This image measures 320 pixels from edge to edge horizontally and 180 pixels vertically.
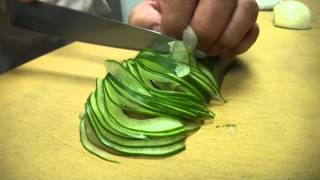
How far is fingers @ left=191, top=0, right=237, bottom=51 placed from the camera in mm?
800

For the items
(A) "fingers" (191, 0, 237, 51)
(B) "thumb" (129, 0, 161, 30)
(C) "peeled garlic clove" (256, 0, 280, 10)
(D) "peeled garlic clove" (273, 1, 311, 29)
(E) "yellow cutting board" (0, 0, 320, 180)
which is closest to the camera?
(E) "yellow cutting board" (0, 0, 320, 180)

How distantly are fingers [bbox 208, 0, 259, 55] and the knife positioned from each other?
0.10 m

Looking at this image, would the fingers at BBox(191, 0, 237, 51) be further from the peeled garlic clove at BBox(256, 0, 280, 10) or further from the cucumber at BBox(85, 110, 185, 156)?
the peeled garlic clove at BBox(256, 0, 280, 10)

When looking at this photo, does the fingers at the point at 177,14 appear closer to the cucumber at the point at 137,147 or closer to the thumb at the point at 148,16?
the thumb at the point at 148,16

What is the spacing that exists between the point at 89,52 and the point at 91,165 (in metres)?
0.48

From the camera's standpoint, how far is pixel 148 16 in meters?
0.99

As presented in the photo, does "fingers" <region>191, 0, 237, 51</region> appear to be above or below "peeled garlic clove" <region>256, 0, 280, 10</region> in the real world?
above

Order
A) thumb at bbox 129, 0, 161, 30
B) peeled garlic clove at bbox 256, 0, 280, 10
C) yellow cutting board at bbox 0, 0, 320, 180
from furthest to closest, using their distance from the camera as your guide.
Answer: peeled garlic clove at bbox 256, 0, 280, 10
thumb at bbox 129, 0, 161, 30
yellow cutting board at bbox 0, 0, 320, 180

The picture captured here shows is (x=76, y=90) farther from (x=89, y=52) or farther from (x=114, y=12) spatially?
(x=114, y=12)

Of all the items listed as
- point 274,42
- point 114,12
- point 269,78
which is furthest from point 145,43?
point 114,12

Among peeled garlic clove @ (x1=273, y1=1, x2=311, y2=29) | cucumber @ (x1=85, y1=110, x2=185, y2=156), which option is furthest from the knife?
peeled garlic clove @ (x1=273, y1=1, x2=311, y2=29)

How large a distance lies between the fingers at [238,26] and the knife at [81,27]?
0.10 metres

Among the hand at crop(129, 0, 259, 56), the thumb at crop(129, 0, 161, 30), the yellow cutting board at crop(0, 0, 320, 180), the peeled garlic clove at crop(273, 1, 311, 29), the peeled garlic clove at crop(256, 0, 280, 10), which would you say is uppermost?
the hand at crop(129, 0, 259, 56)

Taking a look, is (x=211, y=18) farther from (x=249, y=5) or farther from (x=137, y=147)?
(x=137, y=147)
